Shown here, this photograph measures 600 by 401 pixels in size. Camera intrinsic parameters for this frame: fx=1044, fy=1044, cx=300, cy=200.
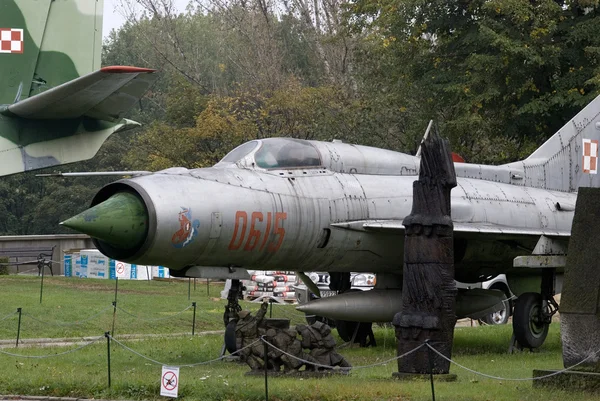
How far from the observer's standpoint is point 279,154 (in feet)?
51.4

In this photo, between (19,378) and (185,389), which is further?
(19,378)

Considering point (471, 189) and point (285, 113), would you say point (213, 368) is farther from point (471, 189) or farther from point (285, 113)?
point (285, 113)

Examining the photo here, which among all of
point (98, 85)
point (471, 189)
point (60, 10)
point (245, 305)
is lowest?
point (245, 305)

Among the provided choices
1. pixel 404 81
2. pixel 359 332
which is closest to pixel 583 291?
pixel 359 332

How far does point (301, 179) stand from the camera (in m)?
15.6

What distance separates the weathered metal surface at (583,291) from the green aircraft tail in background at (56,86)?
740 centimetres

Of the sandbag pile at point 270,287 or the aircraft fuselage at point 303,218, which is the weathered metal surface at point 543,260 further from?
→ the sandbag pile at point 270,287

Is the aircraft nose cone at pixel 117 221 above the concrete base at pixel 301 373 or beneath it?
above

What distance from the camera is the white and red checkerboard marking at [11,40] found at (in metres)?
21.9

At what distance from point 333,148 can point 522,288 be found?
17.8 ft

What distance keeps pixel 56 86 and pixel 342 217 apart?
26.3 feet

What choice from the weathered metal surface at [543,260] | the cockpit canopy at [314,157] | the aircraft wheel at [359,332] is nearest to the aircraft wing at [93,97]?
the cockpit canopy at [314,157]

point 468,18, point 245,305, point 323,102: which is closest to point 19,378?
point 245,305

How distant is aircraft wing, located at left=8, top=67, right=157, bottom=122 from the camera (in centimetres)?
1759
